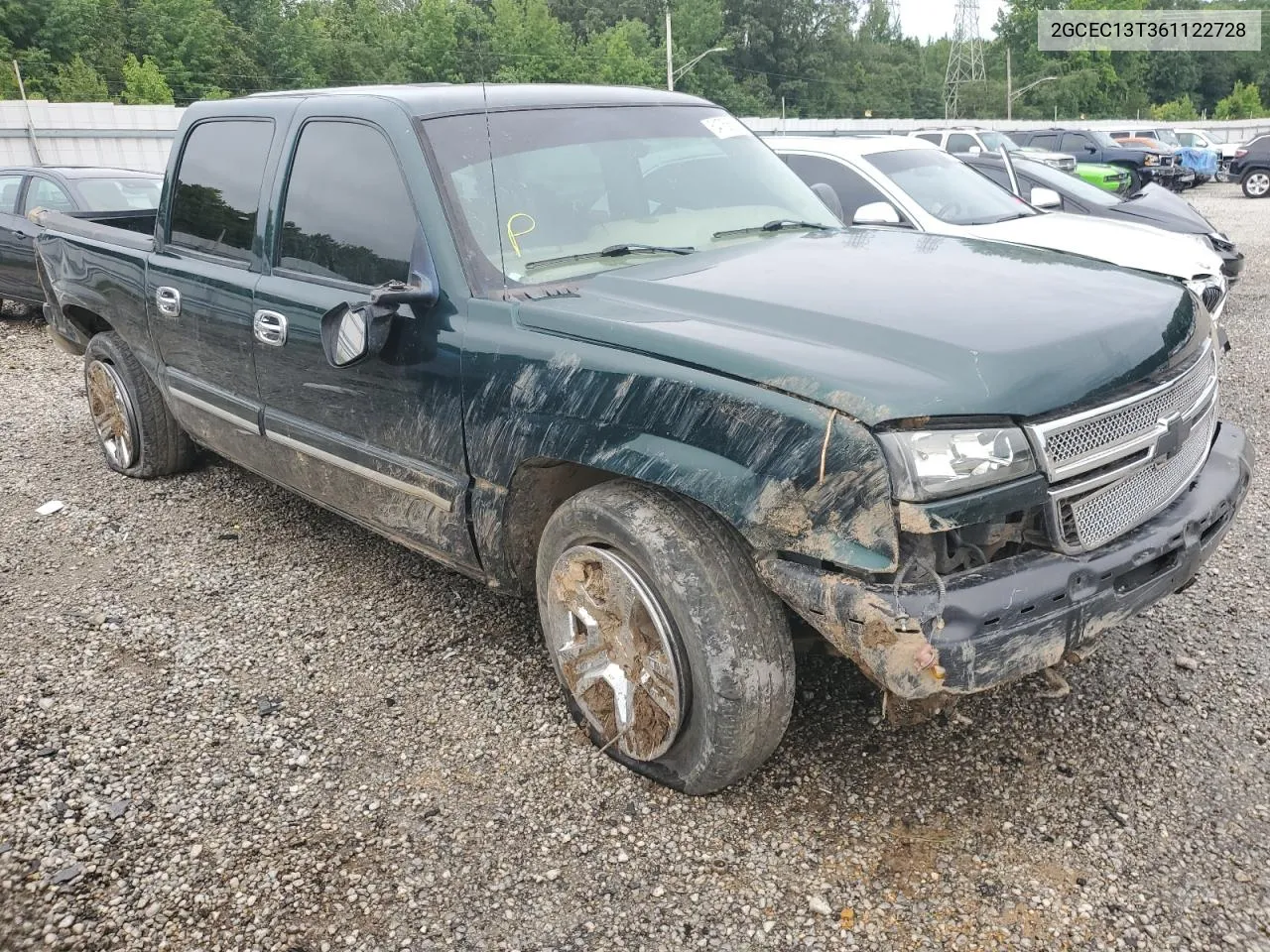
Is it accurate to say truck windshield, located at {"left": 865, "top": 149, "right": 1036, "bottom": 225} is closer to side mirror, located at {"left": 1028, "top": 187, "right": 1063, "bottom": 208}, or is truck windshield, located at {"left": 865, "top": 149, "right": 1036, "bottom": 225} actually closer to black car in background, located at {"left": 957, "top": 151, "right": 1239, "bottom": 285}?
side mirror, located at {"left": 1028, "top": 187, "right": 1063, "bottom": 208}

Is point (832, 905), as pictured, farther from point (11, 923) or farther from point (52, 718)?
point (52, 718)

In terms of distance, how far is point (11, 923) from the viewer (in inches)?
93.0

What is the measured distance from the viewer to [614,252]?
314 cm

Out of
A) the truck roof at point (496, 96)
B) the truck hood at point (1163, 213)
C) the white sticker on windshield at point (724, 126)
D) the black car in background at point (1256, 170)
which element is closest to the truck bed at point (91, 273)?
the truck roof at point (496, 96)

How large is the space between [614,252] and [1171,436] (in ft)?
5.42

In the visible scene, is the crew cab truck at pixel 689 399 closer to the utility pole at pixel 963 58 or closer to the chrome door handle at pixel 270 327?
the chrome door handle at pixel 270 327

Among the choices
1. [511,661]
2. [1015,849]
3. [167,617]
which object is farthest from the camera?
[167,617]

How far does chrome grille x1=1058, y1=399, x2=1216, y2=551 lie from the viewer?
233 centimetres

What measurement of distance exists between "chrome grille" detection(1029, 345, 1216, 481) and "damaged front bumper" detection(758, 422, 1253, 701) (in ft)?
0.70

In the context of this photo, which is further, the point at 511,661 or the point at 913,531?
the point at 511,661

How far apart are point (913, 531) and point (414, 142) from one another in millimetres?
1988

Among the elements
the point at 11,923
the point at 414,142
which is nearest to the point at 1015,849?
the point at 11,923

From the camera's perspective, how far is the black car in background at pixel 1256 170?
24.0m

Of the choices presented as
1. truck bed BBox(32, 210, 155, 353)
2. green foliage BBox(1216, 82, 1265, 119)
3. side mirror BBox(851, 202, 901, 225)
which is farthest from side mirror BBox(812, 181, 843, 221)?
green foliage BBox(1216, 82, 1265, 119)
